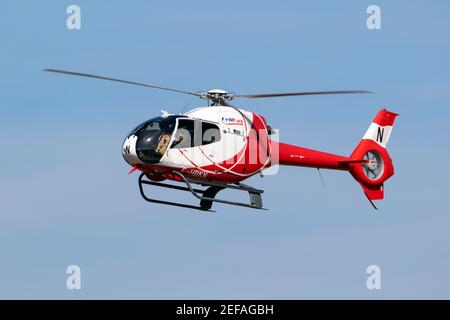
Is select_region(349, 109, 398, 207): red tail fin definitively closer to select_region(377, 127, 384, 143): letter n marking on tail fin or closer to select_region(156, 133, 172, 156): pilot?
select_region(377, 127, 384, 143): letter n marking on tail fin

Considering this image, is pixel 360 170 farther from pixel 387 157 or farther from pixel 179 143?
pixel 179 143

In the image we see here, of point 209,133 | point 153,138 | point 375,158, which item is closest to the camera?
point 153,138

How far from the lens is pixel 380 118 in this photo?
33188 millimetres

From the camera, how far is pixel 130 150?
26.2 m

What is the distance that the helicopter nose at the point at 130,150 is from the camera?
26.1m

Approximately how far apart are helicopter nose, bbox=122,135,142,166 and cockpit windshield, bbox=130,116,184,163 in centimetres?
9

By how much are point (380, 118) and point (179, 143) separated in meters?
9.07

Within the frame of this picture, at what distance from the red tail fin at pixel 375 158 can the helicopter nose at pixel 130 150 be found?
8040mm

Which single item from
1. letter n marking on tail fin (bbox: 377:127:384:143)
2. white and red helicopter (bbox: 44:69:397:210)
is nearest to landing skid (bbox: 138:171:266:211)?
white and red helicopter (bbox: 44:69:397:210)

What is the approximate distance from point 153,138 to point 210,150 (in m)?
1.78

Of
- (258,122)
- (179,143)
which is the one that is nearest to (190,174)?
(179,143)

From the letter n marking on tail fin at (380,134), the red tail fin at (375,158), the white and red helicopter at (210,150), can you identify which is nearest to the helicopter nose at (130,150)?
the white and red helicopter at (210,150)

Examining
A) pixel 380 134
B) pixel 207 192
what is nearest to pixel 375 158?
pixel 380 134

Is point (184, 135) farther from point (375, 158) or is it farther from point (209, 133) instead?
point (375, 158)
